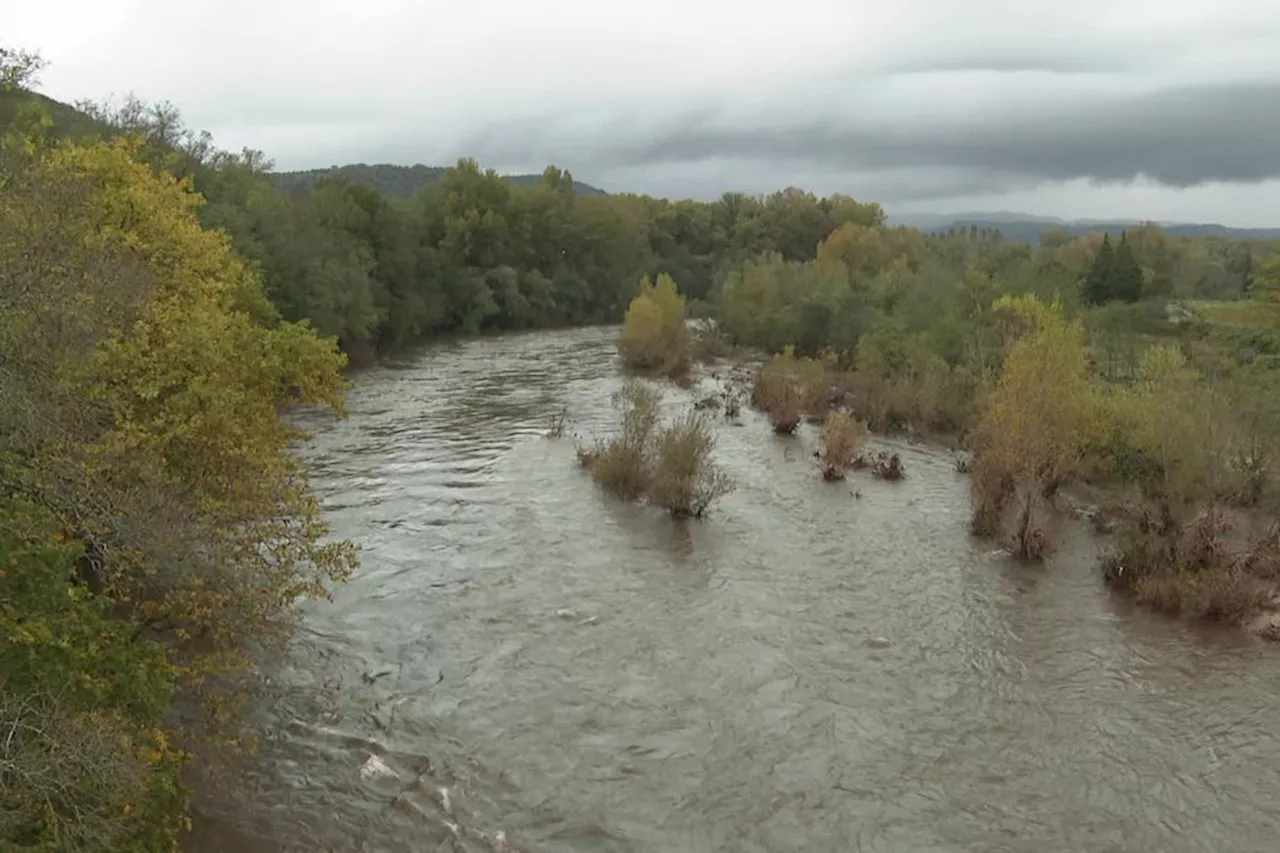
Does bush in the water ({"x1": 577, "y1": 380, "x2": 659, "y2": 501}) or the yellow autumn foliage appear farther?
bush in the water ({"x1": 577, "y1": 380, "x2": 659, "y2": 501})

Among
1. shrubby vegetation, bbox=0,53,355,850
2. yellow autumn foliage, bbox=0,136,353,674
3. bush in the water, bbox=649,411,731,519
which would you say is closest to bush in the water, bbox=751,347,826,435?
bush in the water, bbox=649,411,731,519

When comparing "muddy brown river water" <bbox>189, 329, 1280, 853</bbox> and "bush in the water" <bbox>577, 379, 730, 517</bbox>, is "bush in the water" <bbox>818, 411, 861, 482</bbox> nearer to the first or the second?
"muddy brown river water" <bbox>189, 329, 1280, 853</bbox>

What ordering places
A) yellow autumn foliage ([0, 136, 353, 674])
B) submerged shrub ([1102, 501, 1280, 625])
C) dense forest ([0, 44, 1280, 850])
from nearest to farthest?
dense forest ([0, 44, 1280, 850]) < yellow autumn foliage ([0, 136, 353, 674]) < submerged shrub ([1102, 501, 1280, 625])

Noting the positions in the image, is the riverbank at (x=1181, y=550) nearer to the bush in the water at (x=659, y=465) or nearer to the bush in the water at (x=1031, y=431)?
the bush in the water at (x=1031, y=431)

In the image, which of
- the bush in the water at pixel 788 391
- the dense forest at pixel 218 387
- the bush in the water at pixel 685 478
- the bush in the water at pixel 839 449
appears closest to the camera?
the dense forest at pixel 218 387

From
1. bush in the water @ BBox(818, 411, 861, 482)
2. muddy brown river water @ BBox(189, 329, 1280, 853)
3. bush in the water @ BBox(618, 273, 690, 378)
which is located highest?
bush in the water @ BBox(618, 273, 690, 378)

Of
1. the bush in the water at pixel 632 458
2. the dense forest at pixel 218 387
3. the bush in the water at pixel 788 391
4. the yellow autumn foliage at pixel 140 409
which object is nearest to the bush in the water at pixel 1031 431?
the dense forest at pixel 218 387

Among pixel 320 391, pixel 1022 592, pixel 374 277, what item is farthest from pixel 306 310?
pixel 1022 592
